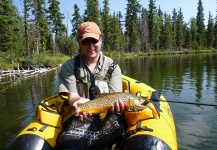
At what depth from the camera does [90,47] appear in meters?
Result: 4.48

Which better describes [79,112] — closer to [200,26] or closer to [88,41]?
[88,41]

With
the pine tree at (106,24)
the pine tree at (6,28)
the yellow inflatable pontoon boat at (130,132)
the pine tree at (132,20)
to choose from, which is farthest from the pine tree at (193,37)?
the yellow inflatable pontoon boat at (130,132)

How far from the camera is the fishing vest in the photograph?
4.66 m

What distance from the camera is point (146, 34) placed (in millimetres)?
73500

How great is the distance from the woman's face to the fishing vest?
0.29m

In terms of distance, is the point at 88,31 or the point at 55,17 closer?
the point at 88,31

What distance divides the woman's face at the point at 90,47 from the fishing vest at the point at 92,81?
29 centimetres

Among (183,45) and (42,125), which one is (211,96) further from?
(183,45)

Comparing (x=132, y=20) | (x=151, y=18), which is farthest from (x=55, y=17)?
(x=151, y=18)

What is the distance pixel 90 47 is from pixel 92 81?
664 mm

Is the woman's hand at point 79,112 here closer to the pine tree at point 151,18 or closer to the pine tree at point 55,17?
the pine tree at point 55,17

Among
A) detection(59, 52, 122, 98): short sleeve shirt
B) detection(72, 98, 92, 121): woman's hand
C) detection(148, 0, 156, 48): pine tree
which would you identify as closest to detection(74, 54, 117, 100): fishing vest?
detection(59, 52, 122, 98): short sleeve shirt

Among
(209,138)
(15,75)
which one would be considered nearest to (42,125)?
(209,138)

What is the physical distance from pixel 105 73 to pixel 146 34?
232 ft
